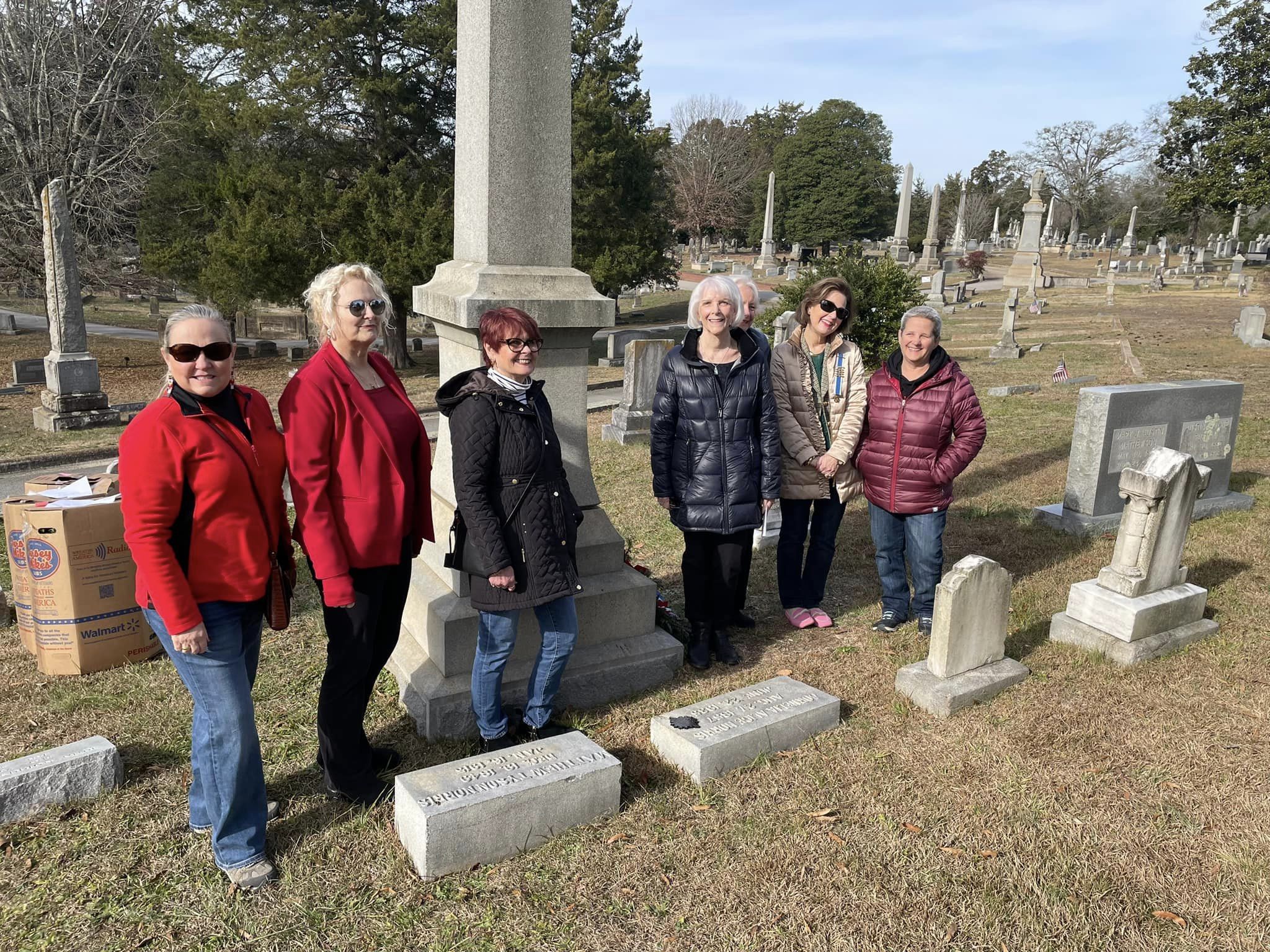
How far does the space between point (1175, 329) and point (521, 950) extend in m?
23.2

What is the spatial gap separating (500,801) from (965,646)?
2345 mm

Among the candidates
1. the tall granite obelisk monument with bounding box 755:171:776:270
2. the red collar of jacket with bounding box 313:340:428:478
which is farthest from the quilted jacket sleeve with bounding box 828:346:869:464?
the tall granite obelisk monument with bounding box 755:171:776:270

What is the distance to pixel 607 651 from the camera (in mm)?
4062

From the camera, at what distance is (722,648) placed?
4.41 metres

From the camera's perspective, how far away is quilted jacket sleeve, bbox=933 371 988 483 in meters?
4.40

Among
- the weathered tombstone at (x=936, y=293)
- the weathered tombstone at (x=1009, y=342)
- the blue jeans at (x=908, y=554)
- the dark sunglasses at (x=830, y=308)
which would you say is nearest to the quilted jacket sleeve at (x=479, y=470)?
the dark sunglasses at (x=830, y=308)

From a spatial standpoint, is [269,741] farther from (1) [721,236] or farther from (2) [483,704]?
(1) [721,236]

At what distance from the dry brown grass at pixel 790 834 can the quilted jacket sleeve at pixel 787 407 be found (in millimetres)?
1099

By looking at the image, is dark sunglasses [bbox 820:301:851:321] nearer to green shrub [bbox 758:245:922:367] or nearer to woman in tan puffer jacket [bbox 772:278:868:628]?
woman in tan puffer jacket [bbox 772:278:868:628]

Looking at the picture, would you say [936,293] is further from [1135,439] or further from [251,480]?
[251,480]

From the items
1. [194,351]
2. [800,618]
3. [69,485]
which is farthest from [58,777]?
[800,618]

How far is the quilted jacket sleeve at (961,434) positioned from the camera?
440cm

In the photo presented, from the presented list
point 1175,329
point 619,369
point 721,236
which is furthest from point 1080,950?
point 721,236

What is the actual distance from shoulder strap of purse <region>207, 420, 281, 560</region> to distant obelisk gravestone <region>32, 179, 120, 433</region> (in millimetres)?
11257
